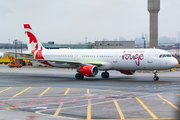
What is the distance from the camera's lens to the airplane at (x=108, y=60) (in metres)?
39.9

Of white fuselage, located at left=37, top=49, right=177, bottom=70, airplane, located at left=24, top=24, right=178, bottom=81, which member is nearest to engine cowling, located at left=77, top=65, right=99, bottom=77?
airplane, located at left=24, top=24, right=178, bottom=81

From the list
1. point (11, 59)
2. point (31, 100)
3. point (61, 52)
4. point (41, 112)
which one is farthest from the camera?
point (11, 59)

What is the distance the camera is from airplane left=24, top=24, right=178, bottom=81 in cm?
3994

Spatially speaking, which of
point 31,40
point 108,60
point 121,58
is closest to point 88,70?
point 108,60

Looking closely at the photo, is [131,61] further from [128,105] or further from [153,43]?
[153,43]

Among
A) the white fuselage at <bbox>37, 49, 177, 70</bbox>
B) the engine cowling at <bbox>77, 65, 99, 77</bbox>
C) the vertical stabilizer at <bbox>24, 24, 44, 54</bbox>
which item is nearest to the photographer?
the white fuselage at <bbox>37, 49, 177, 70</bbox>

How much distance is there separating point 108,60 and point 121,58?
2331mm

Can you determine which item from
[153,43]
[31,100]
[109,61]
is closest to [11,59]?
[153,43]

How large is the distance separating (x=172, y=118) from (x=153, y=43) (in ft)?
227

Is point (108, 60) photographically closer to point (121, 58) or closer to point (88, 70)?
point (121, 58)

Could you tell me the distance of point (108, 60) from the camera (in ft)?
144

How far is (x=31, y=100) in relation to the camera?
23188 mm

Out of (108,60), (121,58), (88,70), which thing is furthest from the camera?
(108,60)

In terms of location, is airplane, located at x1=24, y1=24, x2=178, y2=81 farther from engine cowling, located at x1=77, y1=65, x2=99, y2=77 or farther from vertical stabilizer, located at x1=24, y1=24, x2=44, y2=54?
vertical stabilizer, located at x1=24, y1=24, x2=44, y2=54
